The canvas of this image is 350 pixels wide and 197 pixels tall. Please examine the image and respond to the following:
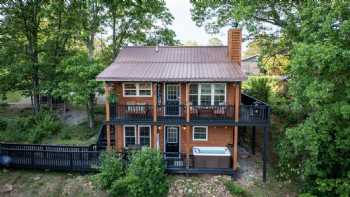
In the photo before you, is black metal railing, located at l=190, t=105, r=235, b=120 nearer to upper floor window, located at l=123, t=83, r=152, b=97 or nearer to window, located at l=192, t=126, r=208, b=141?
window, located at l=192, t=126, r=208, b=141

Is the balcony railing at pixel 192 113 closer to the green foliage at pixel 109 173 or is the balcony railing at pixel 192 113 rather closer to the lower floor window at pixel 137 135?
the lower floor window at pixel 137 135

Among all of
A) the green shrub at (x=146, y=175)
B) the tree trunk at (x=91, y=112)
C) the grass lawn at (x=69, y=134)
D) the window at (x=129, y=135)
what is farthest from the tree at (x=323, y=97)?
the tree trunk at (x=91, y=112)

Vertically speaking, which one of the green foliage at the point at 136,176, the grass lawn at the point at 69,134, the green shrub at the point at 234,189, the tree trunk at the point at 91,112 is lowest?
the green shrub at the point at 234,189

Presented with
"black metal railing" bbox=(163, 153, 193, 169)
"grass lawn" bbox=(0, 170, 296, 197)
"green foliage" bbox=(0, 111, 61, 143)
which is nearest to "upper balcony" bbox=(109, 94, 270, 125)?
"black metal railing" bbox=(163, 153, 193, 169)

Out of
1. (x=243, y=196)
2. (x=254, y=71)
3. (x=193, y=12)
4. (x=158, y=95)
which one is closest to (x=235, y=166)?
(x=243, y=196)

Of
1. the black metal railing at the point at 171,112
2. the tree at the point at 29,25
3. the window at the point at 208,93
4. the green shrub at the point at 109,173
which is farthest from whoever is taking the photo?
the tree at the point at 29,25

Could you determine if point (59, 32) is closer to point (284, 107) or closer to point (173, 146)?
point (173, 146)

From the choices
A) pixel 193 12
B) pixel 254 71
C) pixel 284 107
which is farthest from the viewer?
pixel 254 71

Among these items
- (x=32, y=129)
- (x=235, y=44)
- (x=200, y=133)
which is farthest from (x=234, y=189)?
(x=32, y=129)
